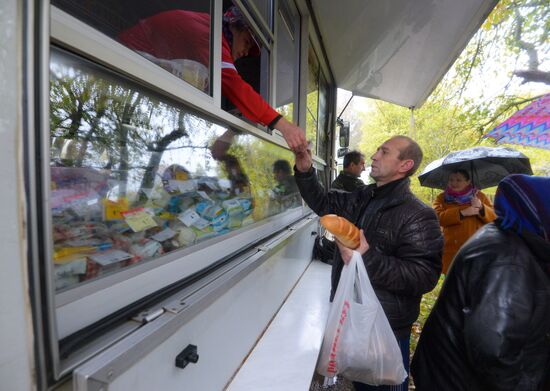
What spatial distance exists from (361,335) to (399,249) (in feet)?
1.69

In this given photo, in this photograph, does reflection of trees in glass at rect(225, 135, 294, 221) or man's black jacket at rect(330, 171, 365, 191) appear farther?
man's black jacket at rect(330, 171, 365, 191)

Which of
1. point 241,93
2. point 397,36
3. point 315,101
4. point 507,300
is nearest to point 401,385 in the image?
point 507,300

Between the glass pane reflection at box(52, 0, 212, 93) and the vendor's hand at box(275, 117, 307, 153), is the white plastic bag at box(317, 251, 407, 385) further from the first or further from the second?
the glass pane reflection at box(52, 0, 212, 93)

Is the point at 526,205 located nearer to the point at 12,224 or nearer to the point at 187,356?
the point at 187,356

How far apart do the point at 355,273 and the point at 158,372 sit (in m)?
1.02

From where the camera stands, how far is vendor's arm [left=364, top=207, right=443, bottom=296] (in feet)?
5.00

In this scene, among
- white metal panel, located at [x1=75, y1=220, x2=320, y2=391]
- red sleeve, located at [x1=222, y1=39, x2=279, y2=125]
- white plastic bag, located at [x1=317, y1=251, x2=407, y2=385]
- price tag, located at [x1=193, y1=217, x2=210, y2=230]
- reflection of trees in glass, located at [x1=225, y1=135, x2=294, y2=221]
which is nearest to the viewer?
white metal panel, located at [x1=75, y1=220, x2=320, y2=391]

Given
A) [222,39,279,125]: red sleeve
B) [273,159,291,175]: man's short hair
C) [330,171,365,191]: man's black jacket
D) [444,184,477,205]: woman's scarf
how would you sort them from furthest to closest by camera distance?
[330,171,365,191]: man's black jacket → [444,184,477,205]: woman's scarf → [273,159,291,175]: man's short hair → [222,39,279,125]: red sleeve

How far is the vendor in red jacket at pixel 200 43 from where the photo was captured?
48.2 inches

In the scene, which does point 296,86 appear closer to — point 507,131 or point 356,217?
point 356,217

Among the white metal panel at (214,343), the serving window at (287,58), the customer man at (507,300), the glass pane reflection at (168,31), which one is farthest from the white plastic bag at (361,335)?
the serving window at (287,58)

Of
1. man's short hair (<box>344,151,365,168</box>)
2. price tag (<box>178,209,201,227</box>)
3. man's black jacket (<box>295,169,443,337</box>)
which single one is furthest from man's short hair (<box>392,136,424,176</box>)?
man's short hair (<box>344,151,365,168</box>)

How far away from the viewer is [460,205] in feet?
10.3

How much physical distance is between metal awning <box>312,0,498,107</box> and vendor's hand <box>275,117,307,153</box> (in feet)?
6.27
